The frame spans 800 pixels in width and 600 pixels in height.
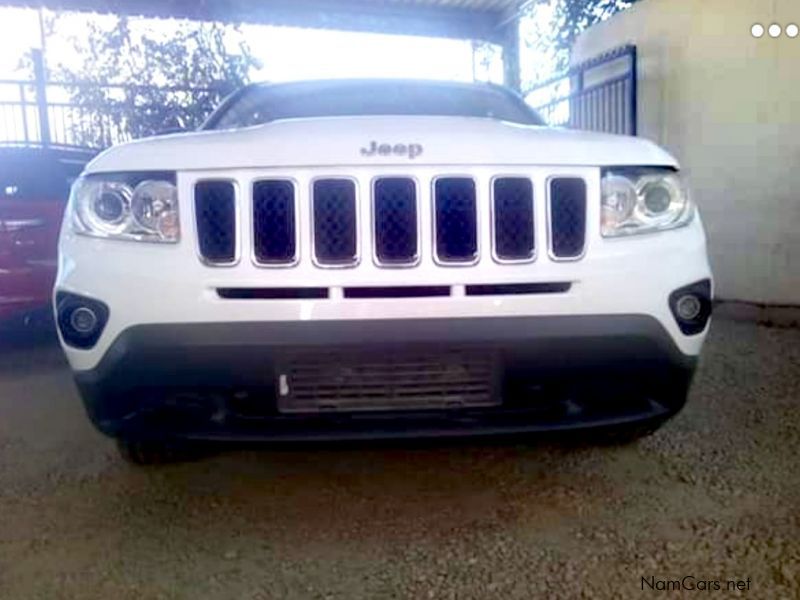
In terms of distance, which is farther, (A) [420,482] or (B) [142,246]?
(A) [420,482]

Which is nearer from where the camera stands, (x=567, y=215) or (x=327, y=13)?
(x=567, y=215)

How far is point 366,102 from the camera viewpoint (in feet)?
10.8

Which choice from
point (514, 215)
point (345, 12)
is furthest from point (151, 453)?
point (345, 12)

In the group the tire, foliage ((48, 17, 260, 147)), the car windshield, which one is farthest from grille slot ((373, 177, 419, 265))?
foliage ((48, 17, 260, 147))

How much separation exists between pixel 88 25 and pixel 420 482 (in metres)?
9.00

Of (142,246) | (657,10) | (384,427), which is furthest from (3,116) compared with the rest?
(384,427)

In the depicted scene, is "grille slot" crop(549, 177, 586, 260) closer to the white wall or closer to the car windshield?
the car windshield

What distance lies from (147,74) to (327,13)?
247 cm

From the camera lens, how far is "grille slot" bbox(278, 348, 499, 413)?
71.8 inches

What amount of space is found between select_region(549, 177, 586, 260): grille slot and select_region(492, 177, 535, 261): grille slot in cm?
6

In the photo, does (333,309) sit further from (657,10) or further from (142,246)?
(657,10)

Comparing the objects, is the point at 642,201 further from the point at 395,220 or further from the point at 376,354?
the point at 376,354

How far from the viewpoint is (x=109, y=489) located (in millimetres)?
2350

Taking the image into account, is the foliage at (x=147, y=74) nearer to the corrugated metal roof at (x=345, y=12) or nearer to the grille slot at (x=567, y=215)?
the corrugated metal roof at (x=345, y=12)
